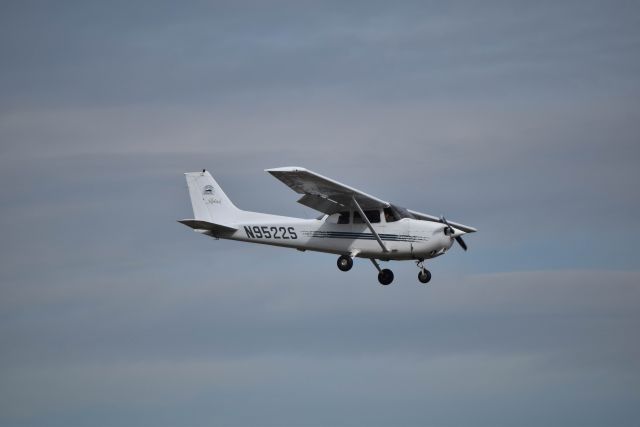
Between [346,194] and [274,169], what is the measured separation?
3380mm

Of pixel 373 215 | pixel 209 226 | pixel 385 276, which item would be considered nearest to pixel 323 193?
pixel 373 215

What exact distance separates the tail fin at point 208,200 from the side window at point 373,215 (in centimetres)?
547

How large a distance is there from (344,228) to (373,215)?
44.0 inches

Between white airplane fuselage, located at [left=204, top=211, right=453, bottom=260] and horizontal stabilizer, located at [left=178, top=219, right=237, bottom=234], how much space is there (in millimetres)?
150

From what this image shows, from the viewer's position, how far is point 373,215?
1642 inches

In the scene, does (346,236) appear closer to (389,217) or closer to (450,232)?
(389,217)

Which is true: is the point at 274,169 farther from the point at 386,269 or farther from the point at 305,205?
the point at 386,269

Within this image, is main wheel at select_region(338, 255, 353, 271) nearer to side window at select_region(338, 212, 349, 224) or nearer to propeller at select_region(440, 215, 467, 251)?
side window at select_region(338, 212, 349, 224)

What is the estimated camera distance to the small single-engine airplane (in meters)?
40.7

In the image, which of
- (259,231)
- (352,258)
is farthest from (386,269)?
(259,231)

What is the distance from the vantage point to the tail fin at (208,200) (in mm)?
→ 44656

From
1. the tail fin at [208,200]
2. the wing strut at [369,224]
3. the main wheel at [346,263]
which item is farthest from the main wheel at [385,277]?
the tail fin at [208,200]

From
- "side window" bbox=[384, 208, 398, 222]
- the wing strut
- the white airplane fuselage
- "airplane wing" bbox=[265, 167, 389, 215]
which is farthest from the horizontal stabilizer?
"side window" bbox=[384, 208, 398, 222]

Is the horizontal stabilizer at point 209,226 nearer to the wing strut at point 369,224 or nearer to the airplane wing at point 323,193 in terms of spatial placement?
the airplane wing at point 323,193
